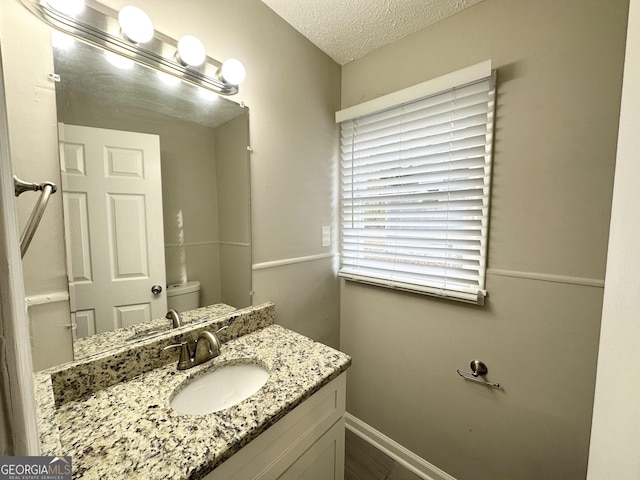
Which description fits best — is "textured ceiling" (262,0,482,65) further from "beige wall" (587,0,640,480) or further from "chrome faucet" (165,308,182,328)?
"chrome faucet" (165,308,182,328)

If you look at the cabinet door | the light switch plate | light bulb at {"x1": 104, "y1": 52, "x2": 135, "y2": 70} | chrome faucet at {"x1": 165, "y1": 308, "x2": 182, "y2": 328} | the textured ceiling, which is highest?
the textured ceiling

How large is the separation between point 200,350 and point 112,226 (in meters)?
0.53

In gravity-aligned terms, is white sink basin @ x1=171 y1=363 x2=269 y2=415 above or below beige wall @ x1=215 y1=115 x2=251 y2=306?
below

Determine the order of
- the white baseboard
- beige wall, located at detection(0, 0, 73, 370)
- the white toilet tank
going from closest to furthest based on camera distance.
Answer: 1. beige wall, located at detection(0, 0, 73, 370)
2. the white toilet tank
3. the white baseboard

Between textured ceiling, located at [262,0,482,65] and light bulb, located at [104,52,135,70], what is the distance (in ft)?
2.39

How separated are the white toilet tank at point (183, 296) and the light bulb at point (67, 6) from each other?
89 centimetres

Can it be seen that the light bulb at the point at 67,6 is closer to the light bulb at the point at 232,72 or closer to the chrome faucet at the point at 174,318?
the light bulb at the point at 232,72

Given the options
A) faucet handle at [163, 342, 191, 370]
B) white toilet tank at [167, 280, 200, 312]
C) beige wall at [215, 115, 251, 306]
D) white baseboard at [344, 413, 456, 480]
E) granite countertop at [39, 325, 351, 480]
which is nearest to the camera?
granite countertop at [39, 325, 351, 480]

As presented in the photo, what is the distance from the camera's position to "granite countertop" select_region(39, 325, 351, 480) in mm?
544

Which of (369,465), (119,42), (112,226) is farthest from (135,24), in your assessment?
(369,465)

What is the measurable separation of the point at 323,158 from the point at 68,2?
3.69ft

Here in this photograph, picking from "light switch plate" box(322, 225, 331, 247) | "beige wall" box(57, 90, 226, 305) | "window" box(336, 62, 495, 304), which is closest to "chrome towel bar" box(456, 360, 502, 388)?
"window" box(336, 62, 495, 304)

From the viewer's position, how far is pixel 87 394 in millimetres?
756

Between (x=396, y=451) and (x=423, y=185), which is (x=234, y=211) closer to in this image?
(x=423, y=185)
